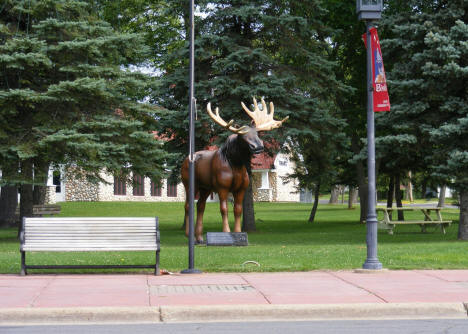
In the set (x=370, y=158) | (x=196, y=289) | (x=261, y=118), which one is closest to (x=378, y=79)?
(x=370, y=158)

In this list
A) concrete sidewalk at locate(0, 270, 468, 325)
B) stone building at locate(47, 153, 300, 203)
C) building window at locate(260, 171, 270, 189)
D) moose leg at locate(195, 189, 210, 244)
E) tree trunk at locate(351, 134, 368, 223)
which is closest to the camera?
concrete sidewalk at locate(0, 270, 468, 325)

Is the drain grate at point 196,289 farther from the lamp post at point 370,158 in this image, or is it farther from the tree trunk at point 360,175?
the tree trunk at point 360,175

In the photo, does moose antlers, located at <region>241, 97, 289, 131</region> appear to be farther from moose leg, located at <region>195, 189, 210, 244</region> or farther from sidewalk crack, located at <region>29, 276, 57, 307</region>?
sidewalk crack, located at <region>29, 276, 57, 307</region>

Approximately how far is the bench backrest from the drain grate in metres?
1.42

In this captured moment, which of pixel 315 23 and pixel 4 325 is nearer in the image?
pixel 4 325

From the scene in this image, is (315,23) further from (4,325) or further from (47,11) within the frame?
(4,325)

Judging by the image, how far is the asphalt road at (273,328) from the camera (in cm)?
801

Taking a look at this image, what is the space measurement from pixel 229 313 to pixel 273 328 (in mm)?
798

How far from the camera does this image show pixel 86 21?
23.2 metres

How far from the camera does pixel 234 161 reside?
19125mm

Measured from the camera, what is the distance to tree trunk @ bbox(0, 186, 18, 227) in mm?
33156

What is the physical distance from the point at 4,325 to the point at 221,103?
18441 mm

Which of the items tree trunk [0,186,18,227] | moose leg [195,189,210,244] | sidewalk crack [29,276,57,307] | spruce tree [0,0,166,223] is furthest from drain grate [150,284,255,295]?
tree trunk [0,186,18,227]

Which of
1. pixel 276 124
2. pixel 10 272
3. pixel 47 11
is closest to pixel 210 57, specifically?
pixel 47 11
